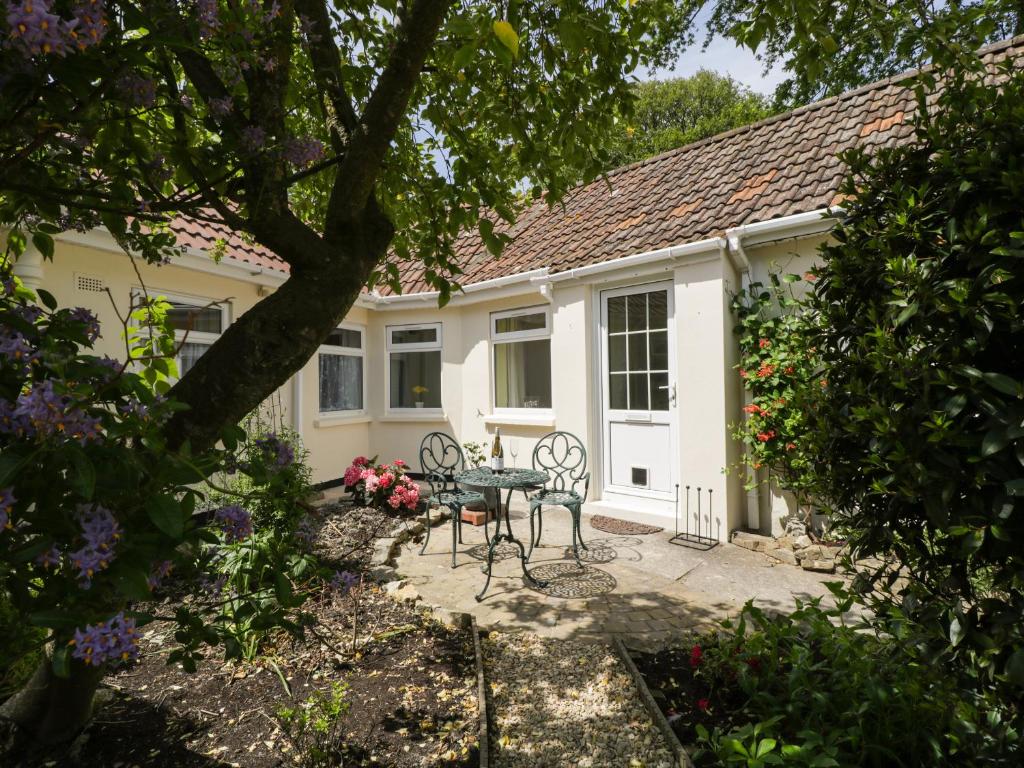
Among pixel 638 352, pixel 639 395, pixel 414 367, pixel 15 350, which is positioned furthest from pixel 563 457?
pixel 15 350

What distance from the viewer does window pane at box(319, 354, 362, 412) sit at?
30.5ft

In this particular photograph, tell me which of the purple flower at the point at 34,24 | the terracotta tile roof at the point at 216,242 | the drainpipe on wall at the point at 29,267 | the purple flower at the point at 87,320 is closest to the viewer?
the purple flower at the point at 34,24

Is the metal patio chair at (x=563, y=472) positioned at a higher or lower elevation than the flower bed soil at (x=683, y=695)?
higher

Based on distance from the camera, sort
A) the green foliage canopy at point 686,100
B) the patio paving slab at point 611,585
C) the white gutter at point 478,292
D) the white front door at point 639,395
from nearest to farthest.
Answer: the patio paving slab at point 611,585, the white front door at point 639,395, the white gutter at point 478,292, the green foliage canopy at point 686,100

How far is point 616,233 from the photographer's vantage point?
770cm

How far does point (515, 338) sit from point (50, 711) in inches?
277

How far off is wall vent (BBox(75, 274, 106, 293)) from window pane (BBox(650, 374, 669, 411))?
20.5 feet

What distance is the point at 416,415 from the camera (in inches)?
393

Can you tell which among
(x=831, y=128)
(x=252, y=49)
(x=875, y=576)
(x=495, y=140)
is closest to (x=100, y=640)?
(x=252, y=49)

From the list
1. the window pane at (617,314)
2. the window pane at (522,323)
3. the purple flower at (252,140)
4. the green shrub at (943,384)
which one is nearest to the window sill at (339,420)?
the window pane at (522,323)

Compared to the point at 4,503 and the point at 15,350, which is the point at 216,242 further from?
the point at 4,503

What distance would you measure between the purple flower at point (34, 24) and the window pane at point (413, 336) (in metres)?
9.16

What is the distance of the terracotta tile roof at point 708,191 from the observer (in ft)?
20.7

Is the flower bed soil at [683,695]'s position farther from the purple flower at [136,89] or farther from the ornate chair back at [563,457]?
the ornate chair back at [563,457]
